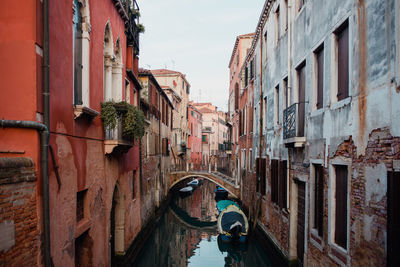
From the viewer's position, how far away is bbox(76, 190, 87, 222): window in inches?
245

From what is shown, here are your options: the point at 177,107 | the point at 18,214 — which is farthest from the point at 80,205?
the point at 177,107

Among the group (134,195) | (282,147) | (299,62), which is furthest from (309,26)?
(134,195)

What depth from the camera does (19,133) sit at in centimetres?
416

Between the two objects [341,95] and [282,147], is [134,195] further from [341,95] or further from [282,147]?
[341,95]

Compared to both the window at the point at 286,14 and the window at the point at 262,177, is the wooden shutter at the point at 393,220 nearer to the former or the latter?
the window at the point at 286,14

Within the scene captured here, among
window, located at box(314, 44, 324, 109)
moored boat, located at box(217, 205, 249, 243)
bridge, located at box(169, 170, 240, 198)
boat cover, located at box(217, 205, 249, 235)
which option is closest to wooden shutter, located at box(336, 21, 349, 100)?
window, located at box(314, 44, 324, 109)

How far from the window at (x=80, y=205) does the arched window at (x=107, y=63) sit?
257cm

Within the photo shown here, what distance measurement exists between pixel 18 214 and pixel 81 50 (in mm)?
3486

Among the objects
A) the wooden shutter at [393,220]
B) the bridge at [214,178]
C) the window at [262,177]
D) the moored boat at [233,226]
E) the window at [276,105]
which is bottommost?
the moored boat at [233,226]

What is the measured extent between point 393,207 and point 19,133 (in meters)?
4.56

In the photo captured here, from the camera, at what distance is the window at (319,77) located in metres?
6.89

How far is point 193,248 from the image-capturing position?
46.1 ft

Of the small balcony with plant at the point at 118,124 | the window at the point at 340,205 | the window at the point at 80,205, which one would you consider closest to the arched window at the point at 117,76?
the small balcony with plant at the point at 118,124

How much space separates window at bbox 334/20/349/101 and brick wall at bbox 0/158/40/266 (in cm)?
495
